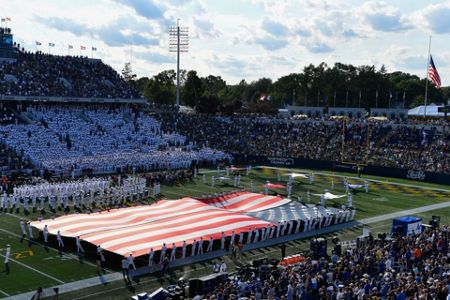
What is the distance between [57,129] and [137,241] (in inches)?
1136

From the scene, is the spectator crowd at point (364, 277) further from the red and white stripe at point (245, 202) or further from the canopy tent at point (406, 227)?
the red and white stripe at point (245, 202)

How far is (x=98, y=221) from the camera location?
73.2 ft

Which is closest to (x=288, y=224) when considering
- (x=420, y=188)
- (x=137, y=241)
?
(x=137, y=241)

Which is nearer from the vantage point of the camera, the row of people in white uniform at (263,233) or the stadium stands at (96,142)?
the row of people in white uniform at (263,233)

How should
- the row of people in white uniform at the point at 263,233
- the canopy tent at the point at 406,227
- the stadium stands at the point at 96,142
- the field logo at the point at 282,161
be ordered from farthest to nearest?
the field logo at the point at 282,161
the stadium stands at the point at 96,142
the canopy tent at the point at 406,227
the row of people in white uniform at the point at 263,233

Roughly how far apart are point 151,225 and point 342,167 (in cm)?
2842

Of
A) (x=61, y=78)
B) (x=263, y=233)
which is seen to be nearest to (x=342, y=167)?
(x=263, y=233)

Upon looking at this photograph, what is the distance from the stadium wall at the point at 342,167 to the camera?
43125mm

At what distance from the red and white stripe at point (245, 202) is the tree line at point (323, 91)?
48.8m

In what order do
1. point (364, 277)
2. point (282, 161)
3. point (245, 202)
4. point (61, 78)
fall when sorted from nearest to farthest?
point (364, 277)
point (245, 202)
point (282, 161)
point (61, 78)

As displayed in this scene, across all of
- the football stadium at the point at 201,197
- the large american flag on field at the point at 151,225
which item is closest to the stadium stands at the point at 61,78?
the football stadium at the point at 201,197

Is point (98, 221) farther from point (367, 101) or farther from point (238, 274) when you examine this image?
point (367, 101)

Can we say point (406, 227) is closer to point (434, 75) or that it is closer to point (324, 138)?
point (434, 75)

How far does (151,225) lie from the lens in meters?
22.0
